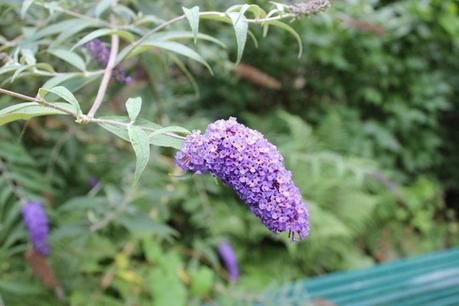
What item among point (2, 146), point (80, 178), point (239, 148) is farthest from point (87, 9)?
point (239, 148)

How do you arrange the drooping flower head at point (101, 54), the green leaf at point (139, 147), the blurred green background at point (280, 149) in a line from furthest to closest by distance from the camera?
the blurred green background at point (280, 149) → the drooping flower head at point (101, 54) → the green leaf at point (139, 147)

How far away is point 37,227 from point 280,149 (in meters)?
1.51

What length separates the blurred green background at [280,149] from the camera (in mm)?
1696

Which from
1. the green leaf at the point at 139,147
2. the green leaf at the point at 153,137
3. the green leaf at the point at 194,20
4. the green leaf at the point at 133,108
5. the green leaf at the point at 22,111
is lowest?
the green leaf at the point at 153,137

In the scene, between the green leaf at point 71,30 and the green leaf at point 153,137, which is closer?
the green leaf at point 153,137

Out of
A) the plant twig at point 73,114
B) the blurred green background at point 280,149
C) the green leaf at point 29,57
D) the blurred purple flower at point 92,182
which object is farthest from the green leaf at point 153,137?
the blurred purple flower at point 92,182

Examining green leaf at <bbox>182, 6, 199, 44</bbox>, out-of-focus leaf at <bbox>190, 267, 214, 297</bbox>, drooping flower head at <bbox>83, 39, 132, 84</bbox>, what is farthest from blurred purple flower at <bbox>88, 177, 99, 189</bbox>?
green leaf at <bbox>182, 6, 199, 44</bbox>

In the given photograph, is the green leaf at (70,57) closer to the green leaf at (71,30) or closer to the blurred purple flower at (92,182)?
the green leaf at (71,30)

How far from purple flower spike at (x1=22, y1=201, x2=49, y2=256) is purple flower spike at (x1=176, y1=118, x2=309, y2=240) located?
28.4 inches

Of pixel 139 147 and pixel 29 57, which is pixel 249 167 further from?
pixel 29 57

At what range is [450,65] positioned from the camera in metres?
3.49

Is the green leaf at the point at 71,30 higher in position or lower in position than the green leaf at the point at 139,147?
lower

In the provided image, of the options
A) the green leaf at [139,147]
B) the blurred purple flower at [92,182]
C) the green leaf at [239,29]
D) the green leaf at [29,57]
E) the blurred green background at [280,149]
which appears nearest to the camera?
the green leaf at [139,147]

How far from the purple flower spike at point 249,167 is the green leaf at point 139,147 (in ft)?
0.20
